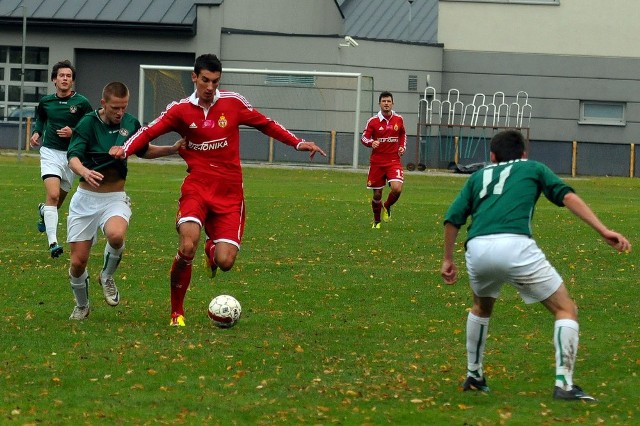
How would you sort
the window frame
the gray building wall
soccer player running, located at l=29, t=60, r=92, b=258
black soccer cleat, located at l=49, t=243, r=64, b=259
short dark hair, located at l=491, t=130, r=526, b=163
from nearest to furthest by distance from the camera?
1. short dark hair, located at l=491, t=130, r=526, b=163
2. black soccer cleat, located at l=49, t=243, r=64, b=259
3. soccer player running, located at l=29, t=60, r=92, b=258
4. the gray building wall
5. the window frame

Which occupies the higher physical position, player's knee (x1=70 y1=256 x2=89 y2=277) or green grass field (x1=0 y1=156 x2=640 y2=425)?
player's knee (x1=70 y1=256 x2=89 y2=277)

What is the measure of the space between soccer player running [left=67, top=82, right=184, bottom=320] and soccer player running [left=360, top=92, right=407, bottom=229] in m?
11.0

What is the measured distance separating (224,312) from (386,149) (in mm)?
12219

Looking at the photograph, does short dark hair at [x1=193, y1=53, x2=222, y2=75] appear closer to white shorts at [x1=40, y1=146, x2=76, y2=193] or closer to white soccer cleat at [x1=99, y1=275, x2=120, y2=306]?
white soccer cleat at [x1=99, y1=275, x2=120, y2=306]

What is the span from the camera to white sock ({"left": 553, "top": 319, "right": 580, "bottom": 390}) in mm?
7629

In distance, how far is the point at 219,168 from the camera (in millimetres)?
10656

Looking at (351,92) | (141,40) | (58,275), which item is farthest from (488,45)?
(58,275)

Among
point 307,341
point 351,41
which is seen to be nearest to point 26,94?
point 351,41

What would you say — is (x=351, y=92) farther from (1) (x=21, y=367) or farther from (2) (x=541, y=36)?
(1) (x=21, y=367)

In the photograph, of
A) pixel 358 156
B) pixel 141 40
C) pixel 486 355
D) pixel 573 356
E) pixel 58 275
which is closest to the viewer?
pixel 573 356

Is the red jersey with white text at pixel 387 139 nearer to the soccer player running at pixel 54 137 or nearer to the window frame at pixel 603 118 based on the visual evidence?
the soccer player running at pixel 54 137

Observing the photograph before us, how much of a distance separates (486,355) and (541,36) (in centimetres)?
3795

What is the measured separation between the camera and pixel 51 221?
15094mm

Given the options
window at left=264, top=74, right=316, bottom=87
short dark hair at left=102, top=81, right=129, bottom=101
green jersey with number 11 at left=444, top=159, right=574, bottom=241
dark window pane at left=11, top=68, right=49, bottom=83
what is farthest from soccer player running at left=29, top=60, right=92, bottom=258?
dark window pane at left=11, top=68, right=49, bottom=83
